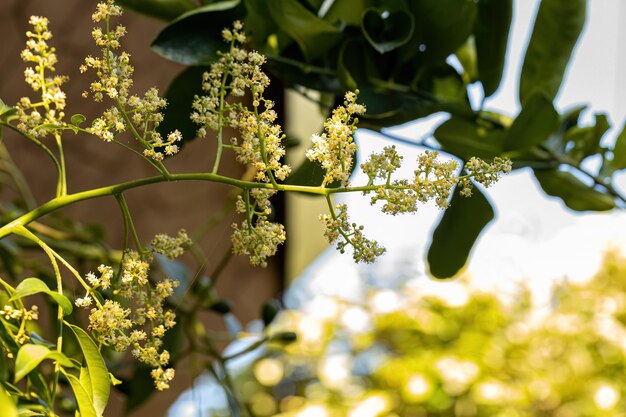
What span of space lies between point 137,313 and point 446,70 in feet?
0.86

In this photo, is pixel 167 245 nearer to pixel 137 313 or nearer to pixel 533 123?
pixel 137 313

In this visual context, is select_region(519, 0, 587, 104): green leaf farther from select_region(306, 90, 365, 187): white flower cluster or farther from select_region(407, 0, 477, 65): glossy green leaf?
select_region(306, 90, 365, 187): white flower cluster

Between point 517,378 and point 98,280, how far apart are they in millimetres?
1182

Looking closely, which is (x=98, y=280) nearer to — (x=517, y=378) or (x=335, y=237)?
(x=335, y=237)

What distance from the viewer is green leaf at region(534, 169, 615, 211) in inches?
17.0

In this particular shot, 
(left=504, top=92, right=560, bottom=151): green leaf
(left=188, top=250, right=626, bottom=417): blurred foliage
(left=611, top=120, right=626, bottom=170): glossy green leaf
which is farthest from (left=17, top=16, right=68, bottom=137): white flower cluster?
(left=188, top=250, right=626, bottom=417): blurred foliage

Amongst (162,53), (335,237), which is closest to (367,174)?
(335,237)

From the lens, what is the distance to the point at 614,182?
1.51 ft

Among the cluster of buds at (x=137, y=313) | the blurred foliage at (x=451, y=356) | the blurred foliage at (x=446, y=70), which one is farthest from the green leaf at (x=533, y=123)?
the blurred foliage at (x=451, y=356)

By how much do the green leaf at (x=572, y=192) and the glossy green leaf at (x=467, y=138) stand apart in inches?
1.8

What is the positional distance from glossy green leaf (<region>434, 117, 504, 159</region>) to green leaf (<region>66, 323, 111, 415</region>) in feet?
0.76

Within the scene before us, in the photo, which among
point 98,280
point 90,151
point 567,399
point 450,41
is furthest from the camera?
point 567,399

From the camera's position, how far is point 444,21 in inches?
15.0

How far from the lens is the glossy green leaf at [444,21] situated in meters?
0.38
